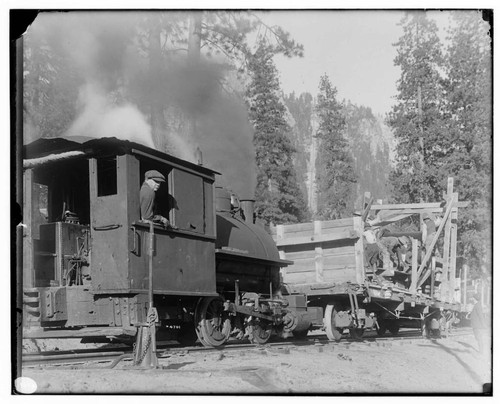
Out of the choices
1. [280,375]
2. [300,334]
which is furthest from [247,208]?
[280,375]

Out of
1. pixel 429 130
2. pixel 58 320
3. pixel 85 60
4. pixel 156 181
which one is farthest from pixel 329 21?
pixel 429 130

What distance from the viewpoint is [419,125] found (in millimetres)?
26125

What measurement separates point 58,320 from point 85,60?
8104 millimetres

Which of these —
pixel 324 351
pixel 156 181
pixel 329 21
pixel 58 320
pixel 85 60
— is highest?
pixel 85 60

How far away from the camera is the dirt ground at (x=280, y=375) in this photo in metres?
6.11

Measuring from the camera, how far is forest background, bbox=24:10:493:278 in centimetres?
1263

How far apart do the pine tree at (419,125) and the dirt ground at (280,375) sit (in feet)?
52.8

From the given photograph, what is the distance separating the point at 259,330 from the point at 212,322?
1.40m

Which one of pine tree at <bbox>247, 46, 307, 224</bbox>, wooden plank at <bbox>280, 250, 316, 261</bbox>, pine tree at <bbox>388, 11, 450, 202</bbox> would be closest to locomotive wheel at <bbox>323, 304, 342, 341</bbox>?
wooden plank at <bbox>280, 250, 316, 261</bbox>

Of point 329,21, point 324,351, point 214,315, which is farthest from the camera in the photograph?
point 214,315

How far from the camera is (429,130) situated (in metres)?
25.5

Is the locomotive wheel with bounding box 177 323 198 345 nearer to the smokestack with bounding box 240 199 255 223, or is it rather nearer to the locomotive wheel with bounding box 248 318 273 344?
the locomotive wheel with bounding box 248 318 273 344

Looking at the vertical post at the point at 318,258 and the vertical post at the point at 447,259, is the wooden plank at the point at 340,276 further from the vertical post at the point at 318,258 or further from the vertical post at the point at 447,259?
the vertical post at the point at 447,259
